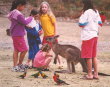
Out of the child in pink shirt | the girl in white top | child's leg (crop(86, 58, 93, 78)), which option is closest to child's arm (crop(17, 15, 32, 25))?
the child in pink shirt

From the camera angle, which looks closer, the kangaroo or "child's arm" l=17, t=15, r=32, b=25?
the kangaroo

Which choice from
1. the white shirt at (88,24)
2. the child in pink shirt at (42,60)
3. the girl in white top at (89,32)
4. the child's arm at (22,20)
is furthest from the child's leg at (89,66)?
the child's arm at (22,20)

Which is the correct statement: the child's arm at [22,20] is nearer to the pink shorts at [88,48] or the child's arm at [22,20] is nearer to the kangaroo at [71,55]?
the kangaroo at [71,55]

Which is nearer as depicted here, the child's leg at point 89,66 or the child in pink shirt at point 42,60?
the child's leg at point 89,66

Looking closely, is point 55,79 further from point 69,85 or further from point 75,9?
point 75,9

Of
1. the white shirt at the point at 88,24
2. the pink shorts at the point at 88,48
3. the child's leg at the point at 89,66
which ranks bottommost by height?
the child's leg at the point at 89,66

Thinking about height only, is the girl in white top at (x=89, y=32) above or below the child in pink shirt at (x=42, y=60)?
above

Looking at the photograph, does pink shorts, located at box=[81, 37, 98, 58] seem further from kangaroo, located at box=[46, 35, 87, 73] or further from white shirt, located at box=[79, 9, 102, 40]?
kangaroo, located at box=[46, 35, 87, 73]

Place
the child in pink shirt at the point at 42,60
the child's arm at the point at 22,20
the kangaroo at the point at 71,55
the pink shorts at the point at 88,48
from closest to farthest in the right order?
the pink shorts at the point at 88,48 → the kangaroo at the point at 71,55 → the child's arm at the point at 22,20 → the child in pink shirt at the point at 42,60

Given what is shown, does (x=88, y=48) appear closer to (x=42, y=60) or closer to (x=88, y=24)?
(x=88, y=24)

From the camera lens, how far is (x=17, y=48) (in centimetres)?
1042

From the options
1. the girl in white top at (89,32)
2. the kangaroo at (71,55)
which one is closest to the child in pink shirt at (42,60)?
the kangaroo at (71,55)

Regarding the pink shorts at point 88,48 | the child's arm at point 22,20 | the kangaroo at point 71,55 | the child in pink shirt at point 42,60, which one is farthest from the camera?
the child in pink shirt at point 42,60

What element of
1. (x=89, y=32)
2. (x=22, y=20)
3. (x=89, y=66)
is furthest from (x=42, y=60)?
(x=89, y=32)
